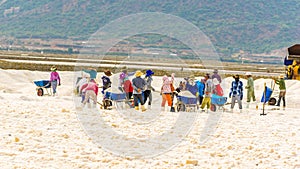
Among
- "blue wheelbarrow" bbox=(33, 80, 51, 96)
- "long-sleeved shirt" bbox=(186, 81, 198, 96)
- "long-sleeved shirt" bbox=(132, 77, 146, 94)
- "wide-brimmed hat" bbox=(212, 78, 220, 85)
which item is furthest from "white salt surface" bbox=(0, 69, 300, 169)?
"blue wheelbarrow" bbox=(33, 80, 51, 96)

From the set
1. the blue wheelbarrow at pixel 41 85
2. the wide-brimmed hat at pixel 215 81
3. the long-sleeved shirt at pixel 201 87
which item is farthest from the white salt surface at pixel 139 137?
the blue wheelbarrow at pixel 41 85

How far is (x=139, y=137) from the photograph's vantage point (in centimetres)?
1249

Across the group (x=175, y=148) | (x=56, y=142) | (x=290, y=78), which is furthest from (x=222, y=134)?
(x=290, y=78)

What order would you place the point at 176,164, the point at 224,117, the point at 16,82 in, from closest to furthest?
1. the point at 176,164
2. the point at 224,117
3. the point at 16,82

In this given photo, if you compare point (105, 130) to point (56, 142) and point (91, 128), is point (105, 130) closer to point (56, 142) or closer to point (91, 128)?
point (91, 128)

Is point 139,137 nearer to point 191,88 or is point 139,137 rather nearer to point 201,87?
point 191,88

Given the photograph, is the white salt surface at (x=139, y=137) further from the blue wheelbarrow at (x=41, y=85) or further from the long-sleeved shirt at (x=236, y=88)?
the blue wheelbarrow at (x=41, y=85)

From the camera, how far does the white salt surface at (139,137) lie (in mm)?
10047

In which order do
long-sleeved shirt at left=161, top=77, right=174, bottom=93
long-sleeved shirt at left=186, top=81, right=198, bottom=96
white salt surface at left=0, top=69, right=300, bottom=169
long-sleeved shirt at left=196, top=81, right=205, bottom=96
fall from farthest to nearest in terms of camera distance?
A: long-sleeved shirt at left=196, top=81, right=205, bottom=96 → long-sleeved shirt at left=186, top=81, right=198, bottom=96 → long-sleeved shirt at left=161, top=77, right=174, bottom=93 → white salt surface at left=0, top=69, right=300, bottom=169

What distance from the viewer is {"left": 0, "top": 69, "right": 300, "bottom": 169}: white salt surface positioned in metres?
10.0

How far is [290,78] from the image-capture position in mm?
35094

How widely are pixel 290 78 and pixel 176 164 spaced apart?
86.4ft

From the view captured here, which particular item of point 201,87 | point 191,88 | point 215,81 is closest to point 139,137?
point 191,88

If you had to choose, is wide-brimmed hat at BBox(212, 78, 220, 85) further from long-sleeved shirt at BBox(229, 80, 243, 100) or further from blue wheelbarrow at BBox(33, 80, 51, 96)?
blue wheelbarrow at BBox(33, 80, 51, 96)
